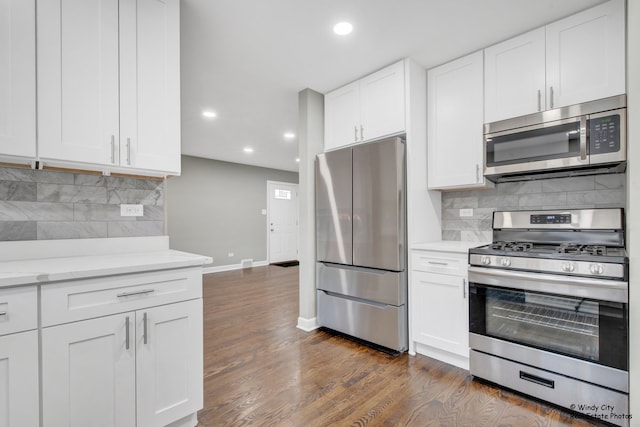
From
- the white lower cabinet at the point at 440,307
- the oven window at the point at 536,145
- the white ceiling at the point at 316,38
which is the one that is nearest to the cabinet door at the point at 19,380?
the white ceiling at the point at 316,38

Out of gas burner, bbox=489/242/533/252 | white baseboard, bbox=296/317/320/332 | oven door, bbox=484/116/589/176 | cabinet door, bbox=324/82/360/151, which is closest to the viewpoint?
oven door, bbox=484/116/589/176

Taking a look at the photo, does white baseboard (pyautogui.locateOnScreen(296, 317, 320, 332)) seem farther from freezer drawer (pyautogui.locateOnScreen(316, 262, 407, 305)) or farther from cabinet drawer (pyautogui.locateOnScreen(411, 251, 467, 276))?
cabinet drawer (pyautogui.locateOnScreen(411, 251, 467, 276))

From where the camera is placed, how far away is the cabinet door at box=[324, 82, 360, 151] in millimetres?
2910

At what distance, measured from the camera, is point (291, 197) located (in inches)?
315

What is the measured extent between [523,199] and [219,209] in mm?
5590

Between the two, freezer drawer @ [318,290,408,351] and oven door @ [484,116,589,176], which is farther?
freezer drawer @ [318,290,408,351]

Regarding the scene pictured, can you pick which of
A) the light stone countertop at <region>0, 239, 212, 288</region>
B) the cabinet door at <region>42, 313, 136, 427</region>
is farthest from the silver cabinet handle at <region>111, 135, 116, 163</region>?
the cabinet door at <region>42, 313, 136, 427</region>

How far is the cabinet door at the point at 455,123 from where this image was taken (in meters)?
2.44

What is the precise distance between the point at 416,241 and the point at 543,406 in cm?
131

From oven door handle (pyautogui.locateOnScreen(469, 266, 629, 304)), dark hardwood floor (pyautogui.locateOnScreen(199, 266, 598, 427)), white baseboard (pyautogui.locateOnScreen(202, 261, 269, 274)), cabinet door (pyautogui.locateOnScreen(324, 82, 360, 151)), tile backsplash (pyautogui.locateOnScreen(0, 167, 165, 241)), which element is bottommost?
dark hardwood floor (pyautogui.locateOnScreen(199, 266, 598, 427))

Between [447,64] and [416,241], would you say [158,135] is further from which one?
[447,64]

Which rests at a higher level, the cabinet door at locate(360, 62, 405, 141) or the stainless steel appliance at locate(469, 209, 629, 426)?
the cabinet door at locate(360, 62, 405, 141)

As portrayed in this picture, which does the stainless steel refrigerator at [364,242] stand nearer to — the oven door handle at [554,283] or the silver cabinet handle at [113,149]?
the oven door handle at [554,283]

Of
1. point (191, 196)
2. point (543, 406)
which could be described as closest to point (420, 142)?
point (543, 406)
